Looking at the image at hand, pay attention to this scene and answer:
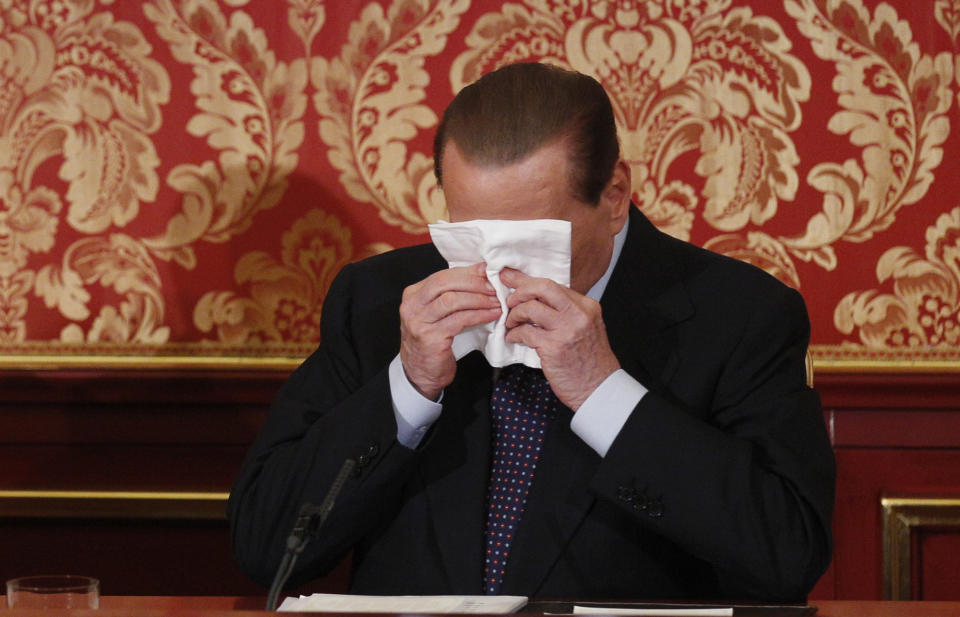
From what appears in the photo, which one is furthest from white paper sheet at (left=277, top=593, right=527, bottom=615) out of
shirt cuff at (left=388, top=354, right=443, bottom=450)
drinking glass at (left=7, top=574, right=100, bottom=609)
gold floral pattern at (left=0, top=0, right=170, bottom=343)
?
gold floral pattern at (left=0, top=0, right=170, bottom=343)

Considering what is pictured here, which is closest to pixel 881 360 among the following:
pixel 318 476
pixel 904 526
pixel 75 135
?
pixel 904 526

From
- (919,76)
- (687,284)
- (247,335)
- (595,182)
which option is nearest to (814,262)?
(919,76)

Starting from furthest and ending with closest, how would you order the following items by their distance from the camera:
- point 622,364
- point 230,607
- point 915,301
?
point 915,301, point 622,364, point 230,607

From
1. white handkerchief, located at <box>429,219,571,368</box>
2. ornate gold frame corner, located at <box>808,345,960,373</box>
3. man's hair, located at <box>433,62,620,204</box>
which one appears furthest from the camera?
ornate gold frame corner, located at <box>808,345,960,373</box>

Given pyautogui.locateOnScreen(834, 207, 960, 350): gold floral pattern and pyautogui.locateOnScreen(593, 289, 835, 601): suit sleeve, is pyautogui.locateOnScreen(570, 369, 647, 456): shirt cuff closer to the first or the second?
pyautogui.locateOnScreen(593, 289, 835, 601): suit sleeve

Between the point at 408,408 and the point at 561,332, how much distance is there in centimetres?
24

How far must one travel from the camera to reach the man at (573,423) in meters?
1.58

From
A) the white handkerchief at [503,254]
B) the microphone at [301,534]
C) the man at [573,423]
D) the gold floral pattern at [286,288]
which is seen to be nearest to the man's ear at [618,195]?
the man at [573,423]

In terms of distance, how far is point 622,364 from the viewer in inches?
68.9

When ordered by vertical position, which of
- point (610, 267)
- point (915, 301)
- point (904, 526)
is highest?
point (610, 267)

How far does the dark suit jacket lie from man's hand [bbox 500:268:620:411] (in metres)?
0.08

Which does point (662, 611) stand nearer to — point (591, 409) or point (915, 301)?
point (591, 409)

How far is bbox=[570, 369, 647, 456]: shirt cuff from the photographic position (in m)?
1.60

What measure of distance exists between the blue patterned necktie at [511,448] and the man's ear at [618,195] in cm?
24
